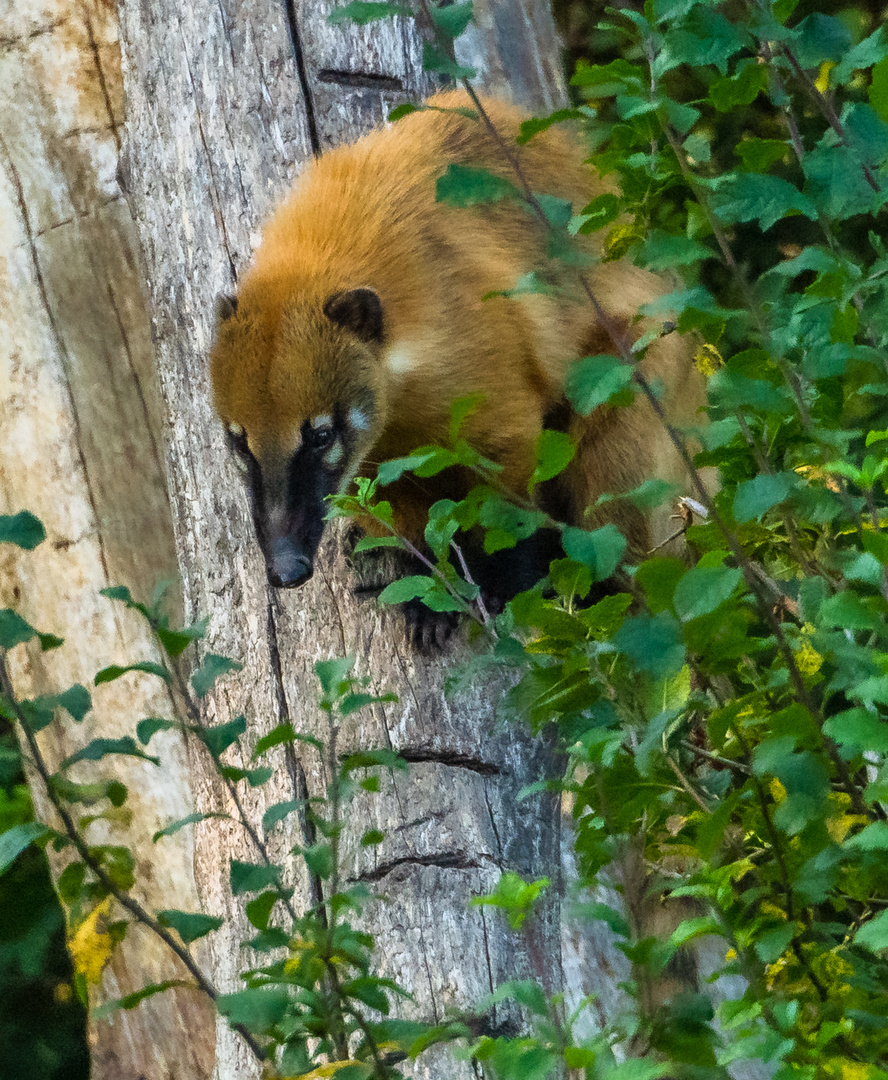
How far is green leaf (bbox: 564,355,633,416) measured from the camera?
108cm

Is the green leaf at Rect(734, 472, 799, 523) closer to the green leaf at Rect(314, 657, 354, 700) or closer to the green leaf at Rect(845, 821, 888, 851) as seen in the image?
the green leaf at Rect(845, 821, 888, 851)

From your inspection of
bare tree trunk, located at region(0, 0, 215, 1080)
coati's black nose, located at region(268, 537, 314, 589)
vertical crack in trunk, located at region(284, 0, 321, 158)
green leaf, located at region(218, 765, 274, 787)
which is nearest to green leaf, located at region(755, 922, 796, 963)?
green leaf, located at region(218, 765, 274, 787)

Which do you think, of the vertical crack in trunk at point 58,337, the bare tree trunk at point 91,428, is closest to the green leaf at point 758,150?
the bare tree trunk at point 91,428

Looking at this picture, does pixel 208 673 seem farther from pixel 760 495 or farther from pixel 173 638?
pixel 760 495

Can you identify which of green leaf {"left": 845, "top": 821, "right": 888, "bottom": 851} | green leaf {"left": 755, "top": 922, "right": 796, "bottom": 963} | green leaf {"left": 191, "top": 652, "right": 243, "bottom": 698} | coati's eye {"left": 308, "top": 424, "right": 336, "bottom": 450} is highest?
coati's eye {"left": 308, "top": 424, "right": 336, "bottom": 450}

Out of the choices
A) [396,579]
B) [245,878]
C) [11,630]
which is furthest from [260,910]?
[396,579]

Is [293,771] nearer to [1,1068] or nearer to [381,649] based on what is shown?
[381,649]

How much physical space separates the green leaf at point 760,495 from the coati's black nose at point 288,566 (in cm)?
132

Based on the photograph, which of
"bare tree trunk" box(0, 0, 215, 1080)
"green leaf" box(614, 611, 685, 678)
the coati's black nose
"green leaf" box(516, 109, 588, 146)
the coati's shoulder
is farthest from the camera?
"bare tree trunk" box(0, 0, 215, 1080)

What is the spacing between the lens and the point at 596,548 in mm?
→ 1095

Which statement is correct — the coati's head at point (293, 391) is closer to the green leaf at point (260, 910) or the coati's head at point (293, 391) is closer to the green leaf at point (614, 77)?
the green leaf at point (260, 910)

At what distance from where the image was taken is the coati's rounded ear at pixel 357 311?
2494 millimetres

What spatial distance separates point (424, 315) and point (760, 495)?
1745 mm

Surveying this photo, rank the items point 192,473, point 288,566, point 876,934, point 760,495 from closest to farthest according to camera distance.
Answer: point 876,934
point 760,495
point 288,566
point 192,473
